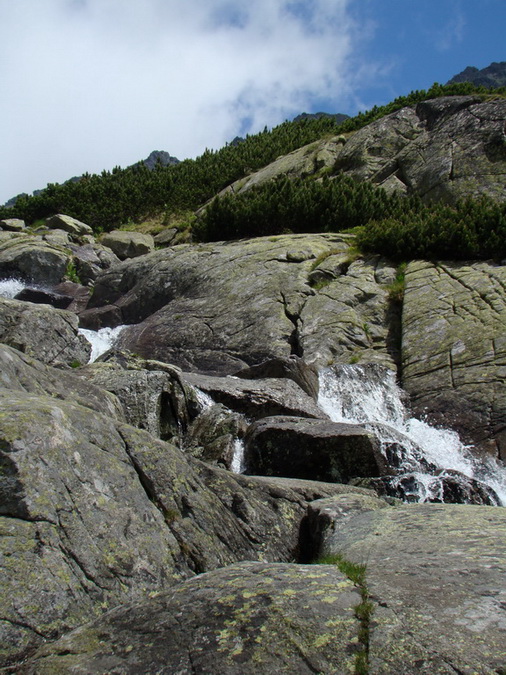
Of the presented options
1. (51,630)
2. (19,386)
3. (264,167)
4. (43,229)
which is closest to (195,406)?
(19,386)

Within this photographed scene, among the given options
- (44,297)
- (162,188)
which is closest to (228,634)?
(44,297)

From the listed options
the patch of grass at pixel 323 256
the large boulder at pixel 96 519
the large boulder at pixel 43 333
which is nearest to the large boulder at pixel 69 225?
the patch of grass at pixel 323 256

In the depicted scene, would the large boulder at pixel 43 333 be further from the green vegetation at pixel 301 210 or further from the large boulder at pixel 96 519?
the green vegetation at pixel 301 210

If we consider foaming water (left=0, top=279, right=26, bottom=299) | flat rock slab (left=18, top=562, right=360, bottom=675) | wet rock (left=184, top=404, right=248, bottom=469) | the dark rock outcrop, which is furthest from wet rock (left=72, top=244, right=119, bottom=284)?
the dark rock outcrop

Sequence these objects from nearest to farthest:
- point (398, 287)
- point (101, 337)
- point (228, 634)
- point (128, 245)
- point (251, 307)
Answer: point (228, 634) < point (398, 287) < point (251, 307) < point (101, 337) < point (128, 245)

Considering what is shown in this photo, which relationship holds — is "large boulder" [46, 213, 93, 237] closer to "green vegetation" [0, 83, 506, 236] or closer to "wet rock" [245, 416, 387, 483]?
"green vegetation" [0, 83, 506, 236]

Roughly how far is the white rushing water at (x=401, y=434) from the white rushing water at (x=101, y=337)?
9.08 metres

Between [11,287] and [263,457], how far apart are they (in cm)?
1939

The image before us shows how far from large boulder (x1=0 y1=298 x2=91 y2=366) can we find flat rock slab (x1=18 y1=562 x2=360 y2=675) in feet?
36.2

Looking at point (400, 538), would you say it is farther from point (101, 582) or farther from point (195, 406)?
point (195, 406)

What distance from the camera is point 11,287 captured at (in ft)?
81.9

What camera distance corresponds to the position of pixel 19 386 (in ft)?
20.5

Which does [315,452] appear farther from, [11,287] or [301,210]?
[11,287]

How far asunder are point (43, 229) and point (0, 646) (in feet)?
107
